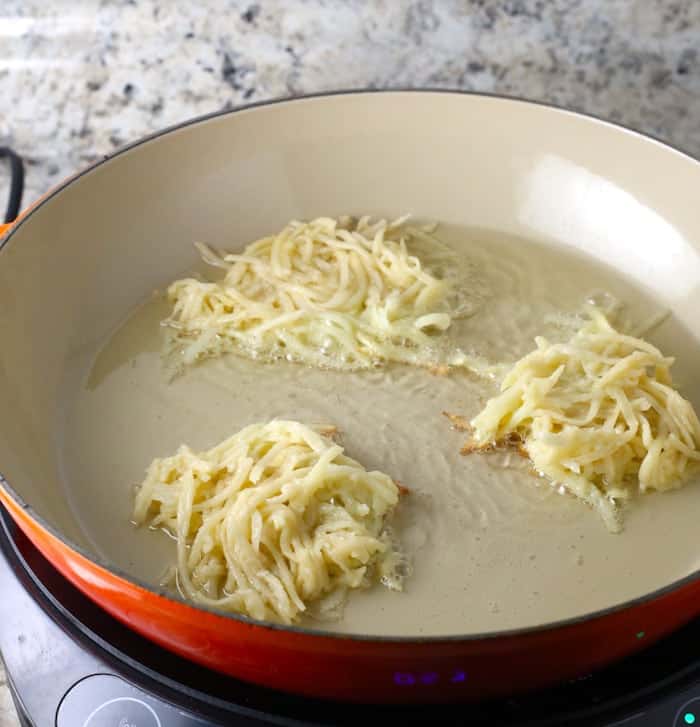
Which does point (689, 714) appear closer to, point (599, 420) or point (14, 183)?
point (599, 420)

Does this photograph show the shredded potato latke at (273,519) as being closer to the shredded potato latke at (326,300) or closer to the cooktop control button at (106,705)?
the cooktop control button at (106,705)

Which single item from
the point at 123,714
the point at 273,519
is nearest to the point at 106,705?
the point at 123,714

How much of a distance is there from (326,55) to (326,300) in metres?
0.69

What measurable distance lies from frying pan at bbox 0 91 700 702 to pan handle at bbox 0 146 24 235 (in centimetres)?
38

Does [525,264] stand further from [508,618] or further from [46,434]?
[46,434]

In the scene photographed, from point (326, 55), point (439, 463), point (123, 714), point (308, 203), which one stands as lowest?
point (123, 714)

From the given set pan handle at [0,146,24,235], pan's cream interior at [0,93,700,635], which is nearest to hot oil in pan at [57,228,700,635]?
pan's cream interior at [0,93,700,635]

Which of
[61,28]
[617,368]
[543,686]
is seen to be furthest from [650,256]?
[61,28]

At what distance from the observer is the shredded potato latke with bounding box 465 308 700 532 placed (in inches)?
52.3

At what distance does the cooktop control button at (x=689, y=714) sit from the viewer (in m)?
1.01

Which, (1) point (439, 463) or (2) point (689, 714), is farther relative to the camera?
(1) point (439, 463)

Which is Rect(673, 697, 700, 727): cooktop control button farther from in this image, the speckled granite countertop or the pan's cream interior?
the speckled granite countertop

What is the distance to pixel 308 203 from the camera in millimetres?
1845

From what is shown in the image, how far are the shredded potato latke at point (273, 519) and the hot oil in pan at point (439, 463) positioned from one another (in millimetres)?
38
